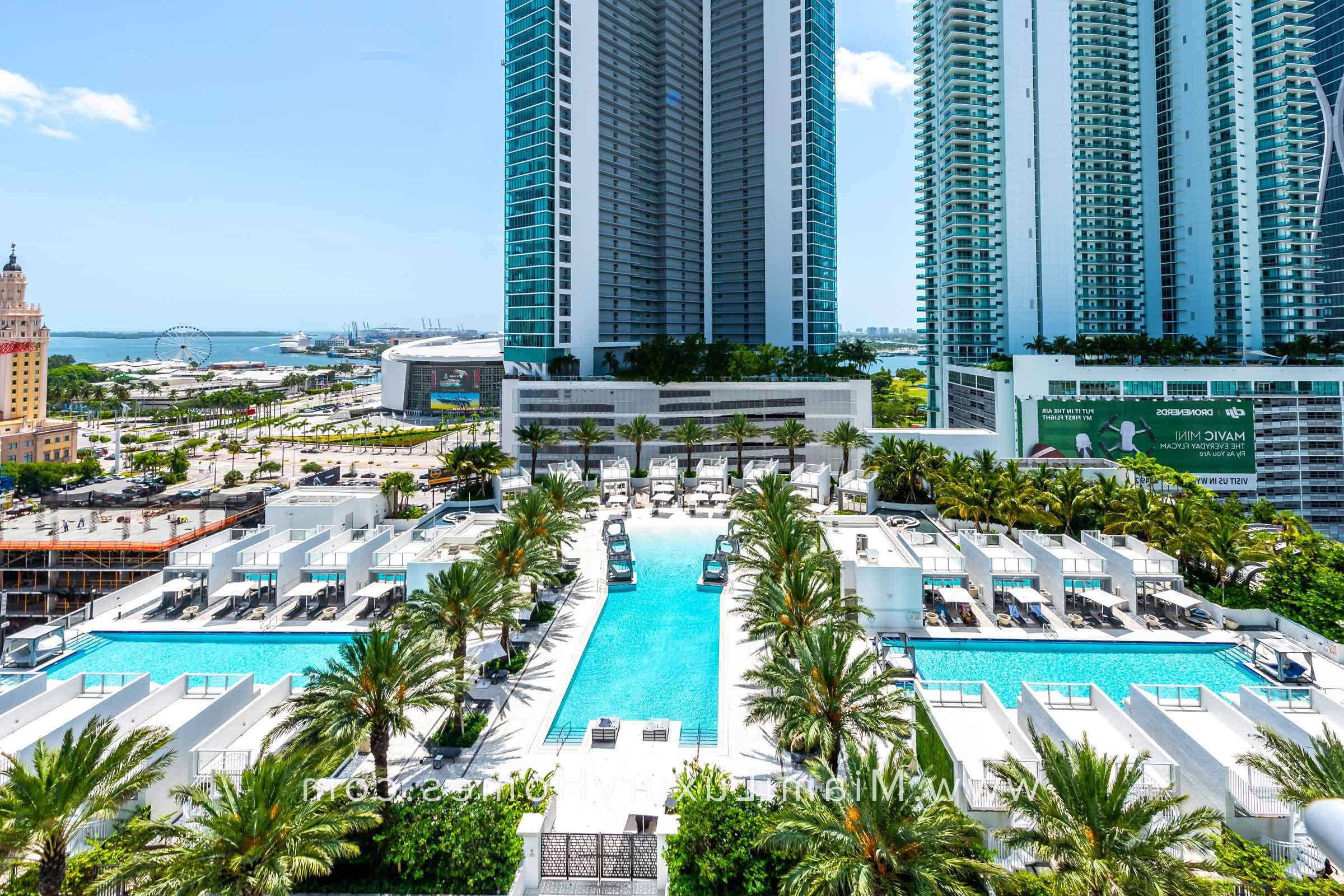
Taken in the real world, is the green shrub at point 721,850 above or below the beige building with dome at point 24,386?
below

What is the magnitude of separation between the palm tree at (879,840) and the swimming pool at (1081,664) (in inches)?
472

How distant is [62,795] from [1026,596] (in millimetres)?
31718

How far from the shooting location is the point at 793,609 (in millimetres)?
22438

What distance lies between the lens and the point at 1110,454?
6806 centimetres

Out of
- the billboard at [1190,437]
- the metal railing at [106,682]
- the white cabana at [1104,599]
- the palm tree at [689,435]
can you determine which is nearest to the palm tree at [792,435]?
the palm tree at [689,435]

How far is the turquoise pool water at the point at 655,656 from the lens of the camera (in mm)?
22688

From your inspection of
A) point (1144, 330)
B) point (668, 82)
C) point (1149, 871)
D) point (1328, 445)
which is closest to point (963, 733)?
point (1149, 871)

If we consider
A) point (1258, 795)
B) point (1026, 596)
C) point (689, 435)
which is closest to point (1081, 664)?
point (1026, 596)

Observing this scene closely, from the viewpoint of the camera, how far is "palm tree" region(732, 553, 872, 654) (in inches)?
860

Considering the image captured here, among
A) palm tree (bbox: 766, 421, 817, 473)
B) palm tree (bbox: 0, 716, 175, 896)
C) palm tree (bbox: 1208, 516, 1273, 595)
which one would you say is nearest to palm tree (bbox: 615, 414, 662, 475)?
palm tree (bbox: 766, 421, 817, 473)

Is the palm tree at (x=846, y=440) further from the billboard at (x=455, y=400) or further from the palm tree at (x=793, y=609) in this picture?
the billboard at (x=455, y=400)

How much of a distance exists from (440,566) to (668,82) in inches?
2850

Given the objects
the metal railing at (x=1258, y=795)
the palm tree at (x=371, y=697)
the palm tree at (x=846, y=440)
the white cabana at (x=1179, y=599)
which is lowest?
the metal railing at (x=1258, y=795)

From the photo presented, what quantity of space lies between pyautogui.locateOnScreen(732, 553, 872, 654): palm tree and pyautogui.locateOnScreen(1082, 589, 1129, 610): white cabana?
13.7 m
